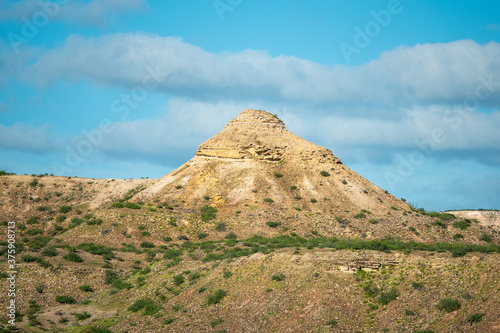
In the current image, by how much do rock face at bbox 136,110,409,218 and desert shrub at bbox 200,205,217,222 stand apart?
1.26 meters

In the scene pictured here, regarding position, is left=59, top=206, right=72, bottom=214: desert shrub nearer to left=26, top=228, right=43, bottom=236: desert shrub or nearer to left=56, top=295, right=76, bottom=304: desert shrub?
left=26, top=228, right=43, bottom=236: desert shrub

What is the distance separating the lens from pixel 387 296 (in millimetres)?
30750

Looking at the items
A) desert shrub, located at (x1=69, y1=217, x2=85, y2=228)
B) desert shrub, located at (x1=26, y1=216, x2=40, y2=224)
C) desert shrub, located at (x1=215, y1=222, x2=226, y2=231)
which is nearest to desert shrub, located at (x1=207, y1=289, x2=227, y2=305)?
desert shrub, located at (x1=215, y1=222, x2=226, y2=231)

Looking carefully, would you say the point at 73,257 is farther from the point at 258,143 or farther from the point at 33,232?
the point at 258,143

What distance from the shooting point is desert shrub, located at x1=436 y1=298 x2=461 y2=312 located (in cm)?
2806

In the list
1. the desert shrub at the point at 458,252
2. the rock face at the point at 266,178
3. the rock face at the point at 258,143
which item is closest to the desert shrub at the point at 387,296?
the desert shrub at the point at 458,252

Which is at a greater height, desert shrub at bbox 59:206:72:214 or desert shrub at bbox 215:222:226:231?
desert shrub at bbox 59:206:72:214

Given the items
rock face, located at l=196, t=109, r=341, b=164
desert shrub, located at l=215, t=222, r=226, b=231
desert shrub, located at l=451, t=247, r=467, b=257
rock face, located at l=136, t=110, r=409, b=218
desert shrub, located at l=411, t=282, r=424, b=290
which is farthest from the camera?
rock face, located at l=196, t=109, r=341, b=164

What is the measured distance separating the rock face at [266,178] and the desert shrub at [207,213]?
1.26 meters

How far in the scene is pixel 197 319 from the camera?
33688mm

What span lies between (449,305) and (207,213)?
128 ft

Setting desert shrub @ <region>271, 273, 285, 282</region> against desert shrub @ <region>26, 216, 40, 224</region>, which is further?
desert shrub @ <region>26, 216, 40, 224</region>

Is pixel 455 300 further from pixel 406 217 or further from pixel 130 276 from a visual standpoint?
pixel 406 217

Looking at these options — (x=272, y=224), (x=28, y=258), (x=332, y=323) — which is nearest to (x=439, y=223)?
(x=272, y=224)
